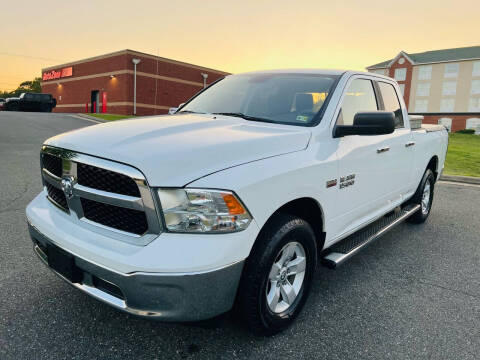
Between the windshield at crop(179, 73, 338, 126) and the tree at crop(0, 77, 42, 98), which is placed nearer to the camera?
the windshield at crop(179, 73, 338, 126)

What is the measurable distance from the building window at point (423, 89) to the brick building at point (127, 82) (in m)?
35.7

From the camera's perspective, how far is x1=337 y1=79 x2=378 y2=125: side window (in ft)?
10.9

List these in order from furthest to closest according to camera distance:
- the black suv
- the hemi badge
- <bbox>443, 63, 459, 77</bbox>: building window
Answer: <bbox>443, 63, 459, 77</bbox>: building window → the black suv → the hemi badge

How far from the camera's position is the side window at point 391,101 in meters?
4.21

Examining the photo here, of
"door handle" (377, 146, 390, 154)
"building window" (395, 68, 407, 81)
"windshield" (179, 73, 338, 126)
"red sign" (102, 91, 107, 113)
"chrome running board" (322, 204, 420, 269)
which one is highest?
"building window" (395, 68, 407, 81)

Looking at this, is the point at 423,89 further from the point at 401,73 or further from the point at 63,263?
the point at 63,263

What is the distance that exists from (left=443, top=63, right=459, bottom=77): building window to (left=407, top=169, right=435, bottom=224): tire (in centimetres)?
6317

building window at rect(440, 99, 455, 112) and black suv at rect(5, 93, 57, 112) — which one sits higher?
building window at rect(440, 99, 455, 112)

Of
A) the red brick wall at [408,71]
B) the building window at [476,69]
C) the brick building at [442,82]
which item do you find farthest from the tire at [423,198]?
the building window at [476,69]

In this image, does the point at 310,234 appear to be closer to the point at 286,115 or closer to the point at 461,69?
the point at 286,115

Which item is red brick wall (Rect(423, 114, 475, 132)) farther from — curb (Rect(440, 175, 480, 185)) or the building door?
curb (Rect(440, 175, 480, 185))

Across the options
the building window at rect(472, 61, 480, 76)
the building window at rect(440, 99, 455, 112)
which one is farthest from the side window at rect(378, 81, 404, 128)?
the building window at rect(440, 99, 455, 112)

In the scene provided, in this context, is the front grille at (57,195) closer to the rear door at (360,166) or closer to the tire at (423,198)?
the rear door at (360,166)

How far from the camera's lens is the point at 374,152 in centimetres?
352
